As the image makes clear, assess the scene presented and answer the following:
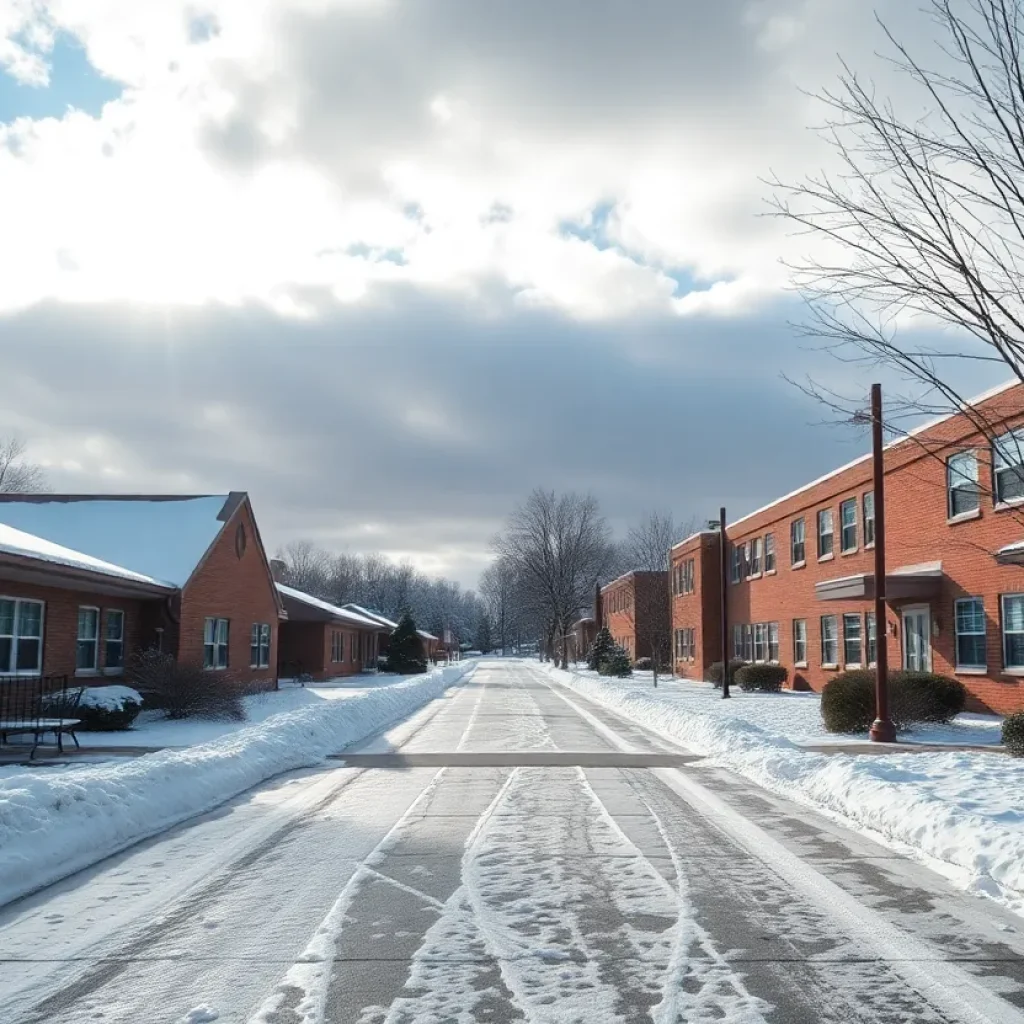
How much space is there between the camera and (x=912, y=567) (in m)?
26.4

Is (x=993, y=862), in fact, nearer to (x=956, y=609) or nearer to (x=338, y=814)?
(x=338, y=814)

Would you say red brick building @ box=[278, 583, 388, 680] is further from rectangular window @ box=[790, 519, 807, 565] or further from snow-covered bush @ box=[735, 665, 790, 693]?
rectangular window @ box=[790, 519, 807, 565]

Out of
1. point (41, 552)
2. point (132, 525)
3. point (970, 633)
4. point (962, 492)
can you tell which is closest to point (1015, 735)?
point (970, 633)

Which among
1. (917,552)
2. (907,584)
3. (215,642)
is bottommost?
(215,642)

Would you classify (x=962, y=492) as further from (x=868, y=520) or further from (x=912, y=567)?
(x=868, y=520)

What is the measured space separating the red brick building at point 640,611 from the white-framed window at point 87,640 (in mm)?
27918

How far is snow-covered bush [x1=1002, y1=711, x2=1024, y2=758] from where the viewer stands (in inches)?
606

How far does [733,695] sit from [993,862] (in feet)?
89.6

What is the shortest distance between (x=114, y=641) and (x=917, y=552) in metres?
19.7

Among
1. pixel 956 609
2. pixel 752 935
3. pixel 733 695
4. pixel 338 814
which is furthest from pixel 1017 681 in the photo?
pixel 752 935

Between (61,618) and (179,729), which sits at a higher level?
(61,618)

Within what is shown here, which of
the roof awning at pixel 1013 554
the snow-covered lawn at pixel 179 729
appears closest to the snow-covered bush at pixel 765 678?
the snow-covered lawn at pixel 179 729

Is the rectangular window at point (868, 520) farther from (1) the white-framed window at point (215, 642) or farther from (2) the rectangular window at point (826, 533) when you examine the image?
(1) the white-framed window at point (215, 642)

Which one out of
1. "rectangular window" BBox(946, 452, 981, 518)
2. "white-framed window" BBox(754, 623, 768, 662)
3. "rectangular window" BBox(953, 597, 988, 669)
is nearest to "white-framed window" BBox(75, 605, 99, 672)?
"rectangular window" BBox(946, 452, 981, 518)
